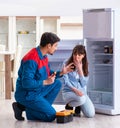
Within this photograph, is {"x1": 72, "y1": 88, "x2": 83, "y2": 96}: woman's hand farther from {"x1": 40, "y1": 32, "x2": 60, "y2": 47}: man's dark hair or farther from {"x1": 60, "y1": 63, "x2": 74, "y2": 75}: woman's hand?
{"x1": 40, "y1": 32, "x2": 60, "y2": 47}: man's dark hair

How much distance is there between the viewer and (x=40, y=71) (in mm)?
4402

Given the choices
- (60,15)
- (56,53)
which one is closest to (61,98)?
(56,53)

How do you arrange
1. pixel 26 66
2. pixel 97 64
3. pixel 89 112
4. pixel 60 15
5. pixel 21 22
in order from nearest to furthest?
pixel 26 66
pixel 89 112
pixel 97 64
pixel 60 15
pixel 21 22

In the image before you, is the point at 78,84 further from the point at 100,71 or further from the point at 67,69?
the point at 100,71

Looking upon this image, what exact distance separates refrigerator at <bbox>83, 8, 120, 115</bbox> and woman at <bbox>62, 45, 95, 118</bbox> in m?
0.28

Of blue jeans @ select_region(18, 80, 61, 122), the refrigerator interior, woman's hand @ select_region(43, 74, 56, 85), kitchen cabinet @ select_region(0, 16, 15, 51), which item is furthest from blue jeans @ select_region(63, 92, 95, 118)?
kitchen cabinet @ select_region(0, 16, 15, 51)

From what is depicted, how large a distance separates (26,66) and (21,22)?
359 centimetres

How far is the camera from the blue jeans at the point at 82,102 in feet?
15.3

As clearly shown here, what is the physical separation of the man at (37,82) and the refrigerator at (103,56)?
0.60 metres

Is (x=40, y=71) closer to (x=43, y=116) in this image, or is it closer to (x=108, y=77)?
(x=43, y=116)

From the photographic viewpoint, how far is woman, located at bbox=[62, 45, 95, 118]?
4.68 meters

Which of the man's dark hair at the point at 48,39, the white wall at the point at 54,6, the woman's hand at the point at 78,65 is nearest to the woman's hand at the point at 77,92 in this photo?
the woman's hand at the point at 78,65

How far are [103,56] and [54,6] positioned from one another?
6.54 feet

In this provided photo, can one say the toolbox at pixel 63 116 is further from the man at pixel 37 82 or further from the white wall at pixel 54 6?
the white wall at pixel 54 6
